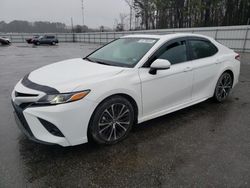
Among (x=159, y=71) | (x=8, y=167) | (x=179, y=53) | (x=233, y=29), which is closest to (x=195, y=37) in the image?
(x=179, y=53)

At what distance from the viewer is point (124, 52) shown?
382 centimetres

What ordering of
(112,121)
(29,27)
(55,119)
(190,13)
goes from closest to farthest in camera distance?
1. (55,119)
2. (112,121)
3. (190,13)
4. (29,27)

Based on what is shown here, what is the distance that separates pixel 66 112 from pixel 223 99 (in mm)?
3747

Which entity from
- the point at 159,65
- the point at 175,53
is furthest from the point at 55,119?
the point at 175,53

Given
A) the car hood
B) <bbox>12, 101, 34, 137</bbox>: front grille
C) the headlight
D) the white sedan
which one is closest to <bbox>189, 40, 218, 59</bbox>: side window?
the white sedan

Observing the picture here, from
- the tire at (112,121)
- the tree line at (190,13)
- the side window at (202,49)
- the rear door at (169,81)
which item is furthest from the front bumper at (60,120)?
the tree line at (190,13)

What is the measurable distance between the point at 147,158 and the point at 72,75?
1477 millimetres

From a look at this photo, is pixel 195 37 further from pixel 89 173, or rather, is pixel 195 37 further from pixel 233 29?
pixel 233 29

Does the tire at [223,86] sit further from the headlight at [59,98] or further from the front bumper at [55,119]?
the headlight at [59,98]

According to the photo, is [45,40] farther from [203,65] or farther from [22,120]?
[22,120]

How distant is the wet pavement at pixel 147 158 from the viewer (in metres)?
2.43

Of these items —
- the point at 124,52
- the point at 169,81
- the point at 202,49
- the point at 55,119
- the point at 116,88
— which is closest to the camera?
the point at 55,119

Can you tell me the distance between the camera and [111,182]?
7.89 feet

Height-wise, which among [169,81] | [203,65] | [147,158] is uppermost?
[203,65]
